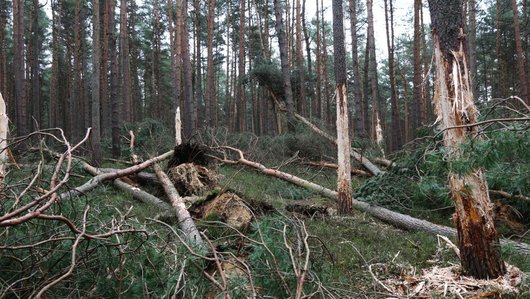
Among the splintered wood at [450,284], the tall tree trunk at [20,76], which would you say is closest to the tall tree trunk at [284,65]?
the tall tree trunk at [20,76]

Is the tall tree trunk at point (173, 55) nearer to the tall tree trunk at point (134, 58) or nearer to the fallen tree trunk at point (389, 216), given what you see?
the tall tree trunk at point (134, 58)

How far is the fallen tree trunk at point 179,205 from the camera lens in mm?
5540

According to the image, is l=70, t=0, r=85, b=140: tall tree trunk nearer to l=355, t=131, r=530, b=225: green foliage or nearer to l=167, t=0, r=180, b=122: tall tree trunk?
l=167, t=0, r=180, b=122: tall tree trunk

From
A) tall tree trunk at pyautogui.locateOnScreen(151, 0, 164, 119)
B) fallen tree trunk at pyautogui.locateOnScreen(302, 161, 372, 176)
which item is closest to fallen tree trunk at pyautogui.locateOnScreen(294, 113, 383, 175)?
fallen tree trunk at pyautogui.locateOnScreen(302, 161, 372, 176)

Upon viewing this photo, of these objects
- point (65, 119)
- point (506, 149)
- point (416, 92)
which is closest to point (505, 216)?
point (506, 149)

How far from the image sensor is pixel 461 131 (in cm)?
474

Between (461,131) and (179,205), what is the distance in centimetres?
450

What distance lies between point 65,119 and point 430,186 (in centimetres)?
2939

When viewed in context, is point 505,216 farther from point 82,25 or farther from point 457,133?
point 82,25

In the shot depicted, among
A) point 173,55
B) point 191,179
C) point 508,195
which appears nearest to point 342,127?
point 508,195

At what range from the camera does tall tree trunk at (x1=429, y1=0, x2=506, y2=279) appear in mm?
4664

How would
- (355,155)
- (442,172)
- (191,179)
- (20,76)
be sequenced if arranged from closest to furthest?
(442,172), (191,179), (355,155), (20,76)

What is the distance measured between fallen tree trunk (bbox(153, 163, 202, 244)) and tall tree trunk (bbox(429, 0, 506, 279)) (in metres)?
3.21

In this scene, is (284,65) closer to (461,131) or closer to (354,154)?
(354,154)
